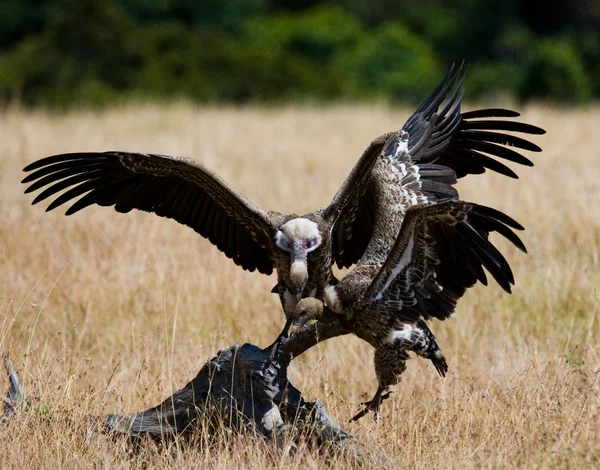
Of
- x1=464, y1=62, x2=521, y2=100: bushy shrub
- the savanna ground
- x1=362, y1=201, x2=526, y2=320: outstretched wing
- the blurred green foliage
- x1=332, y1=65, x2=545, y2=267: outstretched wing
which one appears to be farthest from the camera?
x1=464, y1=62, x2=521, y2=100: bushy shrub

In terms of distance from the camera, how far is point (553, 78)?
25.0 meters

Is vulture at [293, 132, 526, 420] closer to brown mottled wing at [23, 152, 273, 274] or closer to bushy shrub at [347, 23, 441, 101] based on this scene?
brown mottled wing at [23, 152, 273, 274]

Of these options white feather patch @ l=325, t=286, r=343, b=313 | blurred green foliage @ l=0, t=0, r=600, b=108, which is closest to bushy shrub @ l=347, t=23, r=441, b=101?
blurred green foliage @ l=0, t=0, r=600, b=108

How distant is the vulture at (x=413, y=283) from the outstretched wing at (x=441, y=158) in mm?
795

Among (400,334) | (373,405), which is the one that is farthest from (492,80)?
(373,405)

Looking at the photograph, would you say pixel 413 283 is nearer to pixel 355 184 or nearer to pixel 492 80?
pixel 355 184

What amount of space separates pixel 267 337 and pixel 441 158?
173 centimetres

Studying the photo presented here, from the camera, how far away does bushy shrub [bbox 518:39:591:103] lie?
24.1 metres

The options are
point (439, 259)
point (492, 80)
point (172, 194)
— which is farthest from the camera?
point (492, 80)

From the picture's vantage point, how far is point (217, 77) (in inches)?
1091

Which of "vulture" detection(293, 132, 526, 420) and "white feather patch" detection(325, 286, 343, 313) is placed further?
"white feather patch" detection(325, 286, 343, 313)

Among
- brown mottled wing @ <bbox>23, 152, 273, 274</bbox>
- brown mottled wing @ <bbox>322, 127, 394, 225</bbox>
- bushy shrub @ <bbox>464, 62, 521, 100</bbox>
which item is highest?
bushy shrub @ <bbox>464, 62, 521, 100</bbox>

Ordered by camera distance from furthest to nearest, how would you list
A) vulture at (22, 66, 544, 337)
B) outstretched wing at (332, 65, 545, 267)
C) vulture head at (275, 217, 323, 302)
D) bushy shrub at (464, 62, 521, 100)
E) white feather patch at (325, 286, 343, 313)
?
bushy shrub at (464, 62, 521, 100) → outstretched wing at (332, 65, 545, 267) → vulture at (22, 66, 544, 337) → vulture head at (275, 217, 323, 302) → white feather patch at (325, 286, 343, 313)

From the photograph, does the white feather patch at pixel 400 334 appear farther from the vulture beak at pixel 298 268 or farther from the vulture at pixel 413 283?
the vulture beak at pixel 298 268
